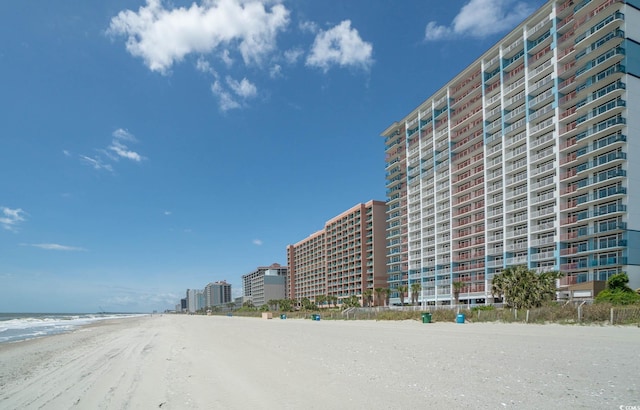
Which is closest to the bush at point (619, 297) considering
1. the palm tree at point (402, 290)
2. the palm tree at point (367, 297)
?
the palm tree at point (402, 290)

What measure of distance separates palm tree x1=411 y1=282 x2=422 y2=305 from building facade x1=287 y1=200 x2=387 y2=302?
24.5 m

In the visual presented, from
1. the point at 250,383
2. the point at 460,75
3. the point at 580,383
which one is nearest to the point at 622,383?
the point at 580,383

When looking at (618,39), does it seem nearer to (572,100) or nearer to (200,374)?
(572,100)

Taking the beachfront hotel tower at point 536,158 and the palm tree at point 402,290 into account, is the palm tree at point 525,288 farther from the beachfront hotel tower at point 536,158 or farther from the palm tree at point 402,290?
the palm tree at point 402,290

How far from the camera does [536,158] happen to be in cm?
6594

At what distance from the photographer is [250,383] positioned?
1126 centimetres

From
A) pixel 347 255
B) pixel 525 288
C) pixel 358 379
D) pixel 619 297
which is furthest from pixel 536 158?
pixel 347 255

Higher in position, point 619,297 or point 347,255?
point 619,297

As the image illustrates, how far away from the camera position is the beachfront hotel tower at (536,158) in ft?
179

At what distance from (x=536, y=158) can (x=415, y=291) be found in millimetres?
38530

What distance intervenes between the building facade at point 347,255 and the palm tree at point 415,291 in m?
24.5

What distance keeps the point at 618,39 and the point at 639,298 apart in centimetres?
3713

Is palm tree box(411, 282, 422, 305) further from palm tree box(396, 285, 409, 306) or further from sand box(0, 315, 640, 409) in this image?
sand box(0, 315, 640, 409)

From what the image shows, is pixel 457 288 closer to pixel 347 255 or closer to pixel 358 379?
pixel 347 255
